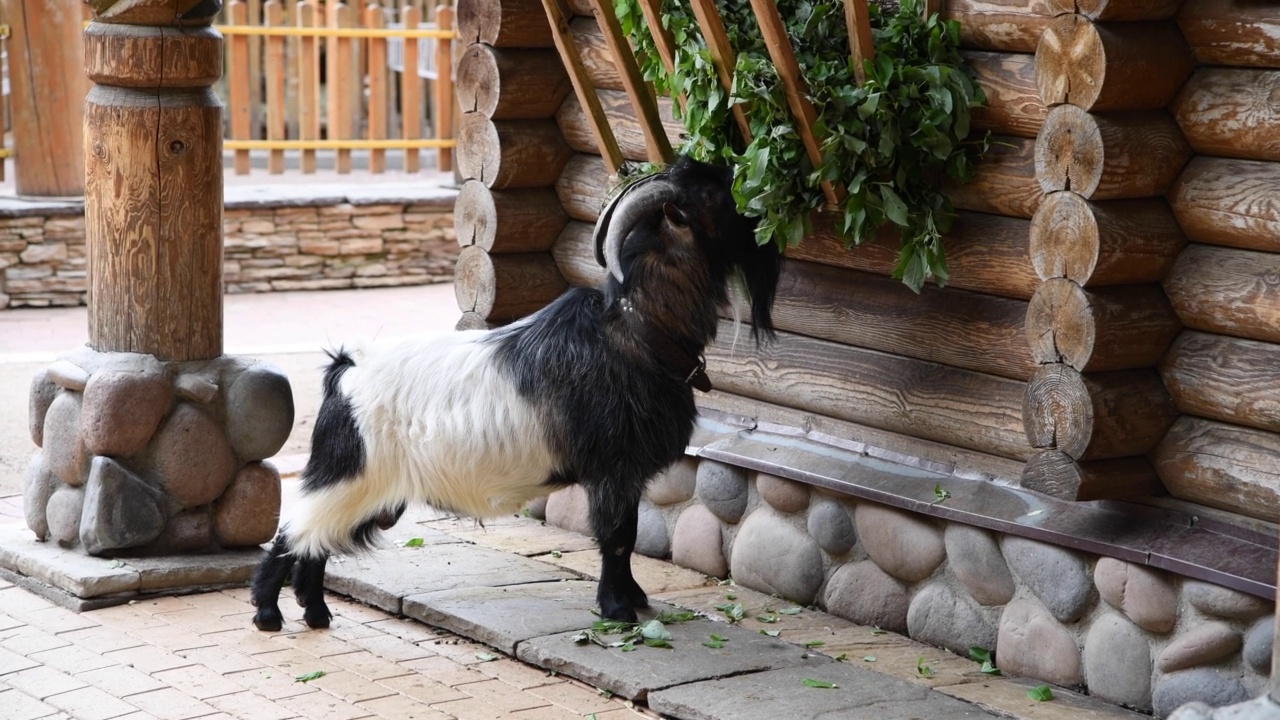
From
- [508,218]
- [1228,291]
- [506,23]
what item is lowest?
[1228,291]

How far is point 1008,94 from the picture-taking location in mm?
4793

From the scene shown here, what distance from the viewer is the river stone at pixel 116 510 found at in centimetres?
582

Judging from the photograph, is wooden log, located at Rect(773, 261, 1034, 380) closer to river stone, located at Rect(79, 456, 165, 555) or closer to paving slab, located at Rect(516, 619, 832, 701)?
paving slab, located at Rect(516, 619, 832, 701)

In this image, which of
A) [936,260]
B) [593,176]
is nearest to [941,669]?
[936,260]

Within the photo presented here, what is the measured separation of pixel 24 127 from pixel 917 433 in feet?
31.6

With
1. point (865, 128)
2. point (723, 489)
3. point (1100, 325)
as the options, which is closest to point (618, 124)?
point (723, 489)

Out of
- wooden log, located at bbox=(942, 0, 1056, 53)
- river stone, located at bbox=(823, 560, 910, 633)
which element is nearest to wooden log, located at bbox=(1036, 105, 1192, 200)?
wooden log, located at bbox=(942, 0, 1056, 53)

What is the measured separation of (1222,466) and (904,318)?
1224mm

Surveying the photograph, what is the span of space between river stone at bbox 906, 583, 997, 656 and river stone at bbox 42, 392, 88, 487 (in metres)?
3.18

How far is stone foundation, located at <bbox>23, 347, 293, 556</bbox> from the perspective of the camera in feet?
19.2

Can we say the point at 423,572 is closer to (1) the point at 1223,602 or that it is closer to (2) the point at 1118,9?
(1) the point at 1223,602

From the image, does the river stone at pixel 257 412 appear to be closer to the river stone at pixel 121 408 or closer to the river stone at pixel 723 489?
the river stone at pixel 121 408

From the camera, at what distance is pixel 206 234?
236 inches

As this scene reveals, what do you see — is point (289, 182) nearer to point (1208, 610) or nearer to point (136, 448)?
point (136, 448)
